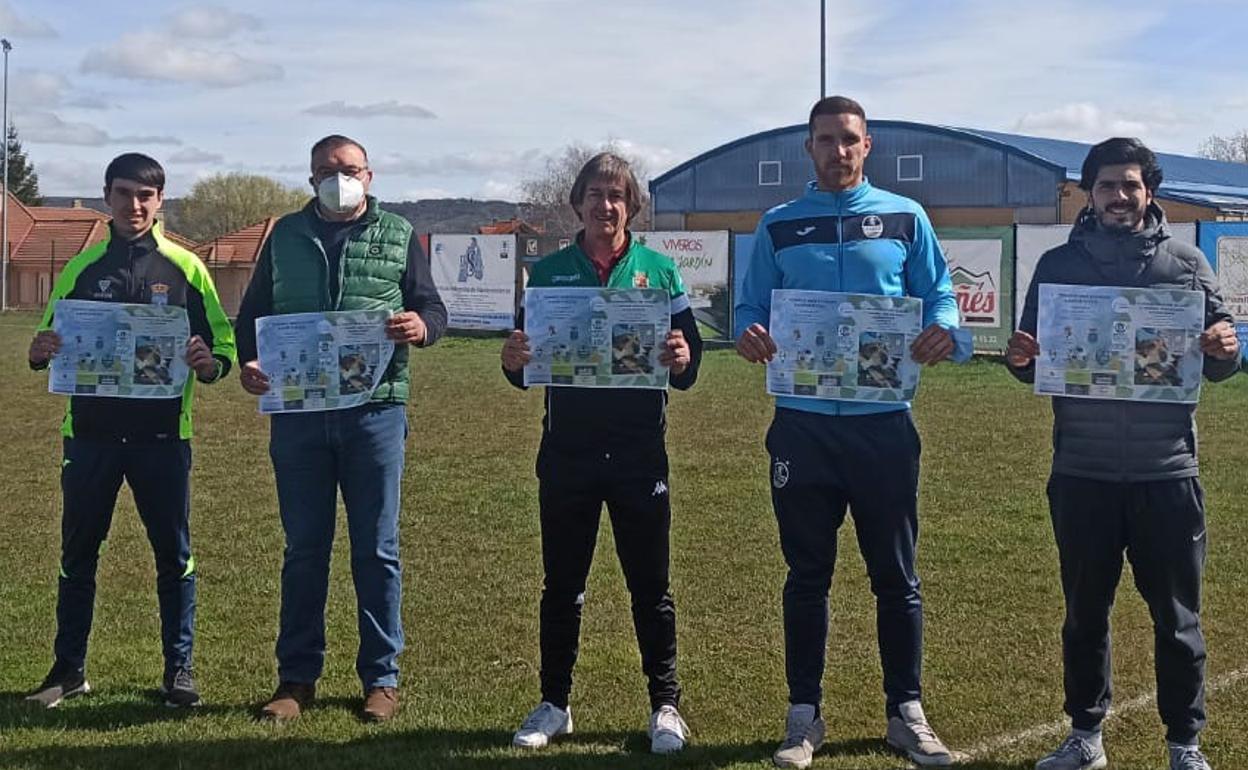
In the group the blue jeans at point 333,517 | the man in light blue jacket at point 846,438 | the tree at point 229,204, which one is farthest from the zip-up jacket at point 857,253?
the tree at point 229,204

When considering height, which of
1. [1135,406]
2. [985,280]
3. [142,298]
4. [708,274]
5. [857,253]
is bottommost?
[1135,406]

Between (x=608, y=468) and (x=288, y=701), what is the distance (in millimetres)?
1707

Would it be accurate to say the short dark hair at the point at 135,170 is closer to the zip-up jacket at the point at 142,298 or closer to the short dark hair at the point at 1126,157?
the zip-up jacket at the point at 142,298

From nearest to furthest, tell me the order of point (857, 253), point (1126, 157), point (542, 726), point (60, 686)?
point (1126, 157), point (857, 253), point (542, 726), point (60, 686)

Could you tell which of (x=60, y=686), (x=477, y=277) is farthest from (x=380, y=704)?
(x=477, y=277)

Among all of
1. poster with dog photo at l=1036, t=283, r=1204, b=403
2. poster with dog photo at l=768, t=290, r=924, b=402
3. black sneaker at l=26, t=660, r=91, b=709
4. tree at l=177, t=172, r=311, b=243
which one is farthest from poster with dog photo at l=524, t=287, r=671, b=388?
tree at l=177, t=172, r=311, b=243

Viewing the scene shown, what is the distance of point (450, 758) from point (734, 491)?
20.6ft

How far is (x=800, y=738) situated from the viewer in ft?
17.0

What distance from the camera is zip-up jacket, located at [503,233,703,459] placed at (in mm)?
5328

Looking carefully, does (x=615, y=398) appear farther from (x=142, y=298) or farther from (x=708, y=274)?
(x=708, y=274)

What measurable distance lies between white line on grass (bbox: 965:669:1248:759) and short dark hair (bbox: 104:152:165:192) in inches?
158

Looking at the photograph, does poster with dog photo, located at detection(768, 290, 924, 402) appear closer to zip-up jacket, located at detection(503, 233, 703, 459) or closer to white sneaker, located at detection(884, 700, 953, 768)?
zip-up jacket, located at detection(503, 233, 703, 459)

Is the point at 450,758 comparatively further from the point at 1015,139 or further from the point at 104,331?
the point at 1015,139

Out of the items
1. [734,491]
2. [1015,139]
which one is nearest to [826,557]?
[734,491]
